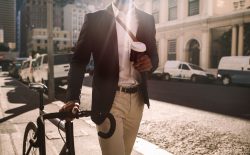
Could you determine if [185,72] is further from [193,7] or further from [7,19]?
[7,19]

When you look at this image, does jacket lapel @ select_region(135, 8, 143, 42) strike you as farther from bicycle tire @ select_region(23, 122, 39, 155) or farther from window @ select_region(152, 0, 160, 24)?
window @ select_region(152, 0, 160, 24)

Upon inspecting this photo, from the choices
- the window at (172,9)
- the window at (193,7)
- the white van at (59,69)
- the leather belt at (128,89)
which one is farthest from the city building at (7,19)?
the leather belt at (128,89)

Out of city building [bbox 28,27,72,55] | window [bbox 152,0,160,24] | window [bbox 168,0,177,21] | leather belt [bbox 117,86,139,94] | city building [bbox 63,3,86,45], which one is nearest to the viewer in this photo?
leather belt [bbox 117,86,139,94]

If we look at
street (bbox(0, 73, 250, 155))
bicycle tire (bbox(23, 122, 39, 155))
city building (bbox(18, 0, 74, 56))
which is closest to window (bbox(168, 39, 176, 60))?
street (bbox(0, 73, 250, 155))

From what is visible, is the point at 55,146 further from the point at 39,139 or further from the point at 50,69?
the point at 50,69

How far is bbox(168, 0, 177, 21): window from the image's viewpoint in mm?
36141

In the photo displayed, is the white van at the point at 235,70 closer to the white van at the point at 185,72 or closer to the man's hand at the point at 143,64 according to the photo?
the white van at the point at 185,72

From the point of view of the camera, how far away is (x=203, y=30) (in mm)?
31156

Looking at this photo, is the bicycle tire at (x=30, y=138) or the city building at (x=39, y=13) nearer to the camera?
the bicycle tire at (x=30, y=138)

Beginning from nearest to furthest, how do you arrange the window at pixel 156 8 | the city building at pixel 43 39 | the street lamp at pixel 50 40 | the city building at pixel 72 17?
the street lamp at pixel 50 40
the window at pixel 156 8
the city building at pixel 43 39
the city building at pixel 72 17

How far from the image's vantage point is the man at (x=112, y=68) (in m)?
2.85

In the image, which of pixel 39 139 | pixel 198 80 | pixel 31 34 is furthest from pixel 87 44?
pixel 31 34

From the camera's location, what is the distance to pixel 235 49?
28328 mm

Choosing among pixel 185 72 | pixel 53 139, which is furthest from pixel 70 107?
pixel 185 72
